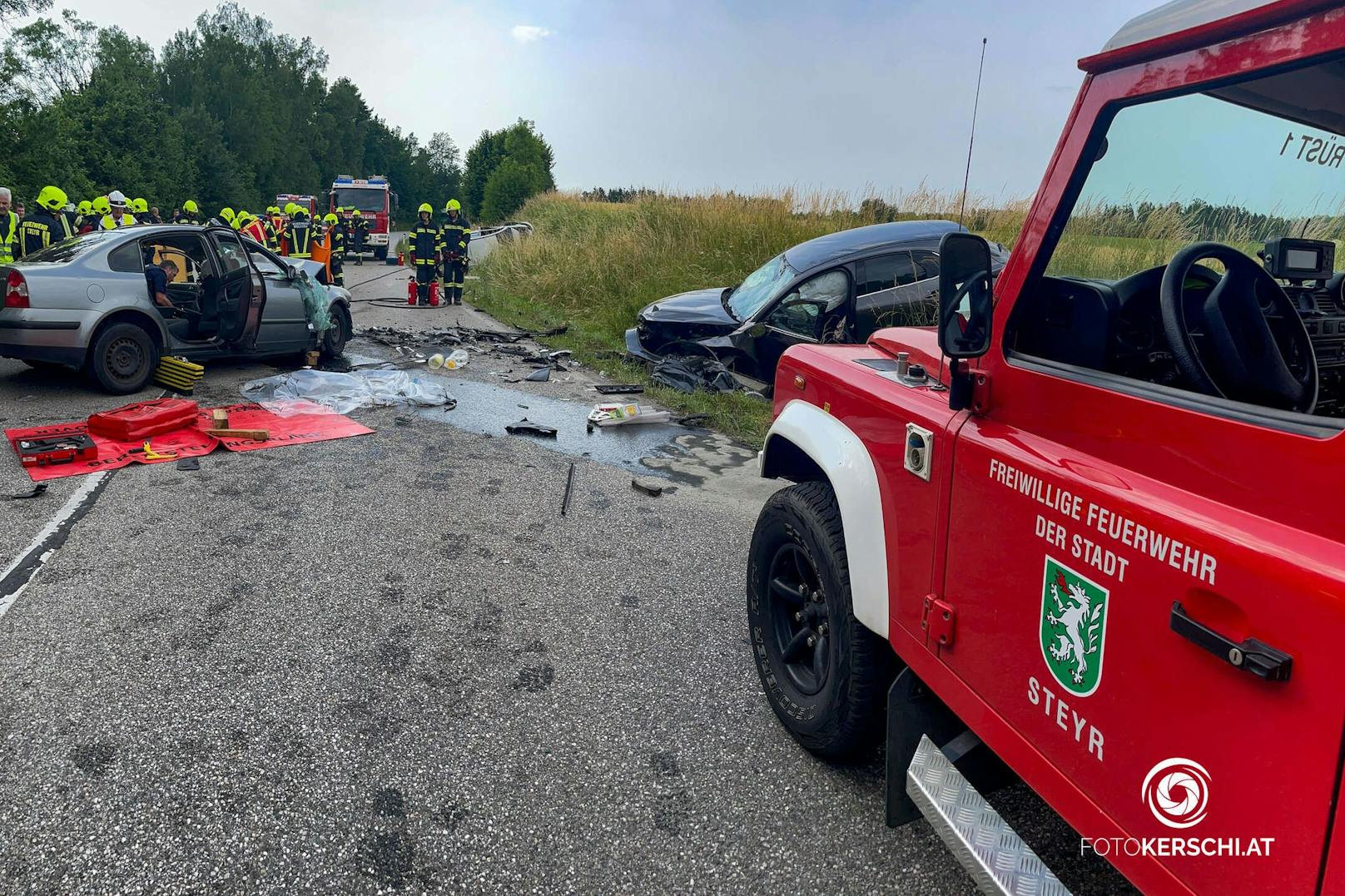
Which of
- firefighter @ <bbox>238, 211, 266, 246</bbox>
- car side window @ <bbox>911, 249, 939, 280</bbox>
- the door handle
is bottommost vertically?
the door handle

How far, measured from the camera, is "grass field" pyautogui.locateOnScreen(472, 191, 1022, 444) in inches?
557

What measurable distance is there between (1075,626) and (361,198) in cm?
3766

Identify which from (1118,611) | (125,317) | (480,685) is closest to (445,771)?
(480,685)

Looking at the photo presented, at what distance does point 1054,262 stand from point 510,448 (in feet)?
19.0

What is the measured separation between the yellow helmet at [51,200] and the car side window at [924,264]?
11.9 m

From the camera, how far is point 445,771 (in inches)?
116

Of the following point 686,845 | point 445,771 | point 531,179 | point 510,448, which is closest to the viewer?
point 686,845

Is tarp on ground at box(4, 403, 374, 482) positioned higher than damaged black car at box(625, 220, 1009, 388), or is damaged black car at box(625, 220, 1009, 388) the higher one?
damaged black car at box(625, 220, 1009, 388)

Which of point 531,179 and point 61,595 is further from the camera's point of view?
point 531,179

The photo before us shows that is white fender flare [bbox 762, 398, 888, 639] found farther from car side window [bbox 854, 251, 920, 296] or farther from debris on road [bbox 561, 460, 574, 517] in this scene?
car side window [bbox 854, 251, 920, 296]

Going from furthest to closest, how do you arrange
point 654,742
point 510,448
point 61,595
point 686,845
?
point 510,448 → point 61,595 → point 654,742 → point 686,845

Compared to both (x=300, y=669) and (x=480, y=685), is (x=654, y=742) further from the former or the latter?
(x=300, y=669)

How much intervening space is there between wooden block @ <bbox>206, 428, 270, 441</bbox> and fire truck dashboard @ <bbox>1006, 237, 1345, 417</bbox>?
6408 millimetres

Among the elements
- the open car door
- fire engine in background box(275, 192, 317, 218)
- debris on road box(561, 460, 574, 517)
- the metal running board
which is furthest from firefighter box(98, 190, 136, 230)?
the metal running board
